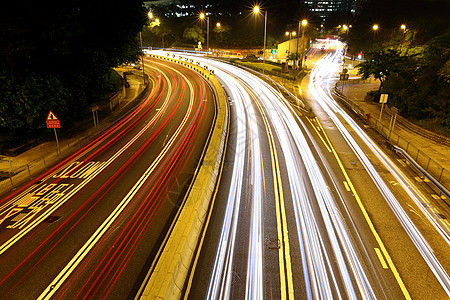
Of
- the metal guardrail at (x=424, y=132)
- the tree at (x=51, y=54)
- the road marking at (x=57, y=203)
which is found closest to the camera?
the road marking at (x=57, y=203)

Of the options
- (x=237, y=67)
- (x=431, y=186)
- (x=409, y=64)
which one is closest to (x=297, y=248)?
(x=431, y=186)

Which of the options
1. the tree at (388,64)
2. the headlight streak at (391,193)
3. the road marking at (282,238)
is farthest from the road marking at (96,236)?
the tree at (388,64)

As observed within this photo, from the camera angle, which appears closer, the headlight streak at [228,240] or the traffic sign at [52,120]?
the headlight streak at [228,240]

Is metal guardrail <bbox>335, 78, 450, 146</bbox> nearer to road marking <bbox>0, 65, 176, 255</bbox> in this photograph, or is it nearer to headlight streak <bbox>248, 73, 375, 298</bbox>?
headlight streak <bbox>248, 73, 375, 298</bbox>

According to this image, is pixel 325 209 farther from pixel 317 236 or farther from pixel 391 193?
pixel 391 193

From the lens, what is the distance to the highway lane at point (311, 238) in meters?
9.56

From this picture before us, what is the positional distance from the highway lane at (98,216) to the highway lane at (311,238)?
2703mm

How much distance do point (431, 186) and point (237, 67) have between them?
50.5 meters

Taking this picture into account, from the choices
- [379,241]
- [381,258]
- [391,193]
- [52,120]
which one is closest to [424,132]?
[391,193]

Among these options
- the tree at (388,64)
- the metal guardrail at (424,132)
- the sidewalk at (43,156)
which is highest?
the tree at (388,64)

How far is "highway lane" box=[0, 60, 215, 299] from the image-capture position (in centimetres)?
987

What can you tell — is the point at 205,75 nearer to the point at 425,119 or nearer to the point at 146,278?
the point at 425,119

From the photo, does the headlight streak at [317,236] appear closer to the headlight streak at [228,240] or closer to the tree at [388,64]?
the headlight streak at [228,240]

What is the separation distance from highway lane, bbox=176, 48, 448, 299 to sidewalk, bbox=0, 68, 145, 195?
12.1 metres
